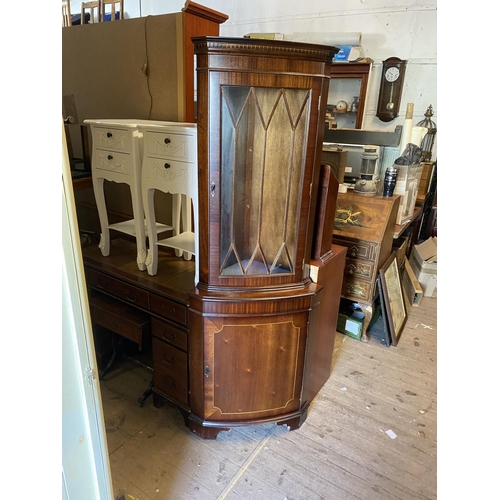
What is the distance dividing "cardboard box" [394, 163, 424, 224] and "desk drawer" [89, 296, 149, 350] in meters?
1.99

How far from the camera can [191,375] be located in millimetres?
1692

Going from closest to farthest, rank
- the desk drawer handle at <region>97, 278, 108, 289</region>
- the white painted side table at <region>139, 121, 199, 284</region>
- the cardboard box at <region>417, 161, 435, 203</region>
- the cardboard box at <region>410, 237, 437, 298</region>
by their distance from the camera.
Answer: the white painted side table at <region>139, 121, 199, 284</region> < the desk drawer handle at <region>97, 278, 108, 289</region> < the cardboard box at <region>410, 237, 437, 298</region> < the cardboard box at <region>417, 161, 435, 203</region>

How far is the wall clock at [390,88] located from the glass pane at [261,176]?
9.66 ft

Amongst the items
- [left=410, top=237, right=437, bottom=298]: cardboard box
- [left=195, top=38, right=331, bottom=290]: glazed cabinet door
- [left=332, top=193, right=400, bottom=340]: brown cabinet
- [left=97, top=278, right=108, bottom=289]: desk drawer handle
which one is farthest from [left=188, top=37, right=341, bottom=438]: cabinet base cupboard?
[left=410, top=237, right=437, bottom=298]: cardboard box

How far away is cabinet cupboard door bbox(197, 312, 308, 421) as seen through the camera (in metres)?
1.57

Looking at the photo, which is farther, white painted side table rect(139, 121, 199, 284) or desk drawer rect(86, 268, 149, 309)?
desk drawer rect(86, 268, 149, 309)

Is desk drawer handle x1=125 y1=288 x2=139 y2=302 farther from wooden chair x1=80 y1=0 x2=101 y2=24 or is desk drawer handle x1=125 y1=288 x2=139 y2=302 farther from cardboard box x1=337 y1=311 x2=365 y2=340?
wooden chair x1=80 y1=0 x2=101 y2=24

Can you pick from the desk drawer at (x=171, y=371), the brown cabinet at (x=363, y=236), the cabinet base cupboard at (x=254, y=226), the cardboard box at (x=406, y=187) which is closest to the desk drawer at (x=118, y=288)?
the desk drawer at (x=171, y=371)

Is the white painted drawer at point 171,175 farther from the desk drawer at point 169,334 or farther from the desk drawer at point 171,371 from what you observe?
the desk drawer at point 171,371

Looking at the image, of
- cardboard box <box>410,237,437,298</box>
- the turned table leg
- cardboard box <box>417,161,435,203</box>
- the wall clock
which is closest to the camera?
the turned table leg

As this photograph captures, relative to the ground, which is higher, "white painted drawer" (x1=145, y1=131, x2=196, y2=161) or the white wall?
the white wall
